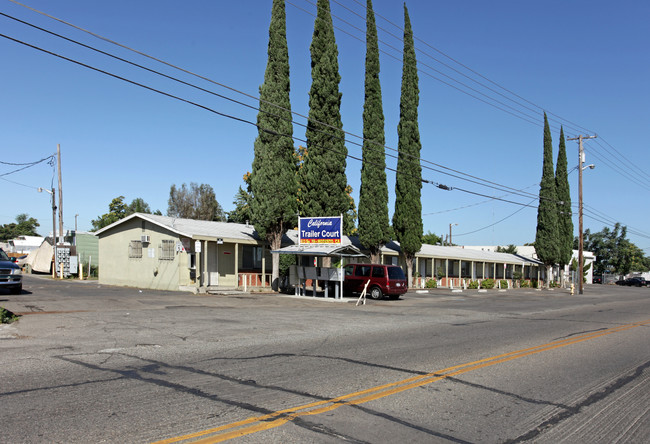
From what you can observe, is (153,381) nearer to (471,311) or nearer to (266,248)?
(471,311)

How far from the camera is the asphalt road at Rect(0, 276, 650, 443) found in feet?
17.5

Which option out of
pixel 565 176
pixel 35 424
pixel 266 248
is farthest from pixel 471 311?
pixel 565 176

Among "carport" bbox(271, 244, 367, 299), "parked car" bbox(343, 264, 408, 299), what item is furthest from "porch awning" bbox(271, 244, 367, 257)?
"parked car" bbox(343, 264, 408, 299)

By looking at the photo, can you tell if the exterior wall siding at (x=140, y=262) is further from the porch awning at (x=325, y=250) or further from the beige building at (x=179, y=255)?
the porch awning at (x=325, y=250)

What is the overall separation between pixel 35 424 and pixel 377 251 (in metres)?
30.8

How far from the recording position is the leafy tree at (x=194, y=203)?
66.8 m

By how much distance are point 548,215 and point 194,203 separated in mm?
42166

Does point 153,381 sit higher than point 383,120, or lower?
lower

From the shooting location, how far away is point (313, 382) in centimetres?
731

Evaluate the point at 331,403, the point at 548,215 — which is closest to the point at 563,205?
the point at 548,215

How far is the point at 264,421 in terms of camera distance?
17.9 feet

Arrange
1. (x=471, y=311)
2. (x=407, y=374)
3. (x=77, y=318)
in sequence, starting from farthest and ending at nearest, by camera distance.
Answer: (x=471, y=311) → (x=77, y=318) → (x=407, y=374)

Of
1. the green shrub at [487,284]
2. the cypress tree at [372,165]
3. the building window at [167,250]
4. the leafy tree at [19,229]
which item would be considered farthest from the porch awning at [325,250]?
the leafy tree at [19,229]

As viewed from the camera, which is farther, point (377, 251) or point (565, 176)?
point (565, 176)
